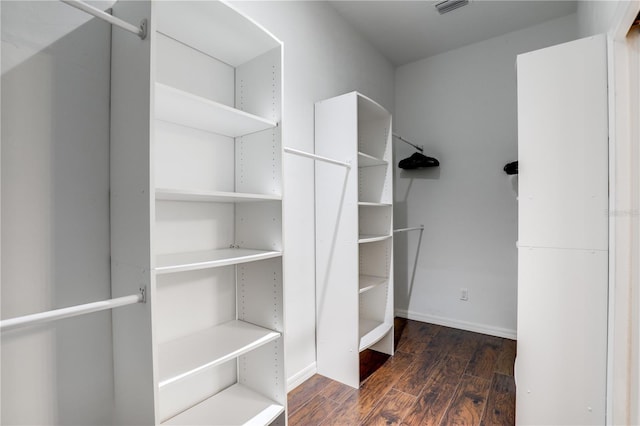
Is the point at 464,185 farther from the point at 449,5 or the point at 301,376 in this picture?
the point at 301,376

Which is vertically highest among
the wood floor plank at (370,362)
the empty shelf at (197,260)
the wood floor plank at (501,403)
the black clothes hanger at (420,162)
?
the black clothes hanger at (420,162)

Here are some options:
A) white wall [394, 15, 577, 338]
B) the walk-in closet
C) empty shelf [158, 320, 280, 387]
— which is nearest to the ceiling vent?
the walk-in closet

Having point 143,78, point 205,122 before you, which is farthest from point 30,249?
point 205,122

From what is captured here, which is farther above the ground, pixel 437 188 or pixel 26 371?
pixel 437 188

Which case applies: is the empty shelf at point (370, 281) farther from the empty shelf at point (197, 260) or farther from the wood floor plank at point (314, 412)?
the empty shelf at point (197, 260)

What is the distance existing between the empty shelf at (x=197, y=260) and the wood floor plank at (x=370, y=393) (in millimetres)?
1161

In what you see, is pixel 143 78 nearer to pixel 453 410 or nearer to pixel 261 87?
pixel 261 87

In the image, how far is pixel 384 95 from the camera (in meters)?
3.47

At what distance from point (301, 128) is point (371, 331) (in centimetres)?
172

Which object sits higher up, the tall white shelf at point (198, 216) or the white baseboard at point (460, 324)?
the tall white shelf at point (198, 216)

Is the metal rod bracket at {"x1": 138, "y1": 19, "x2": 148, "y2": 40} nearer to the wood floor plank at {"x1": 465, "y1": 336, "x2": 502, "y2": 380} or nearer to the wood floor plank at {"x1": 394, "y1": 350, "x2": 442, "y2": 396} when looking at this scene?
the wood floor plank at {"x1": 394, "y1": 350, "x2": 442, "y2": 396}

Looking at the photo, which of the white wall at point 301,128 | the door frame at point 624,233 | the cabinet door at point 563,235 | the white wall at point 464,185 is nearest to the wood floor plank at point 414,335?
the white wall at point 464,185

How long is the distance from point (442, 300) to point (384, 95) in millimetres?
2413

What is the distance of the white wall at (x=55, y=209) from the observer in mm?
984
